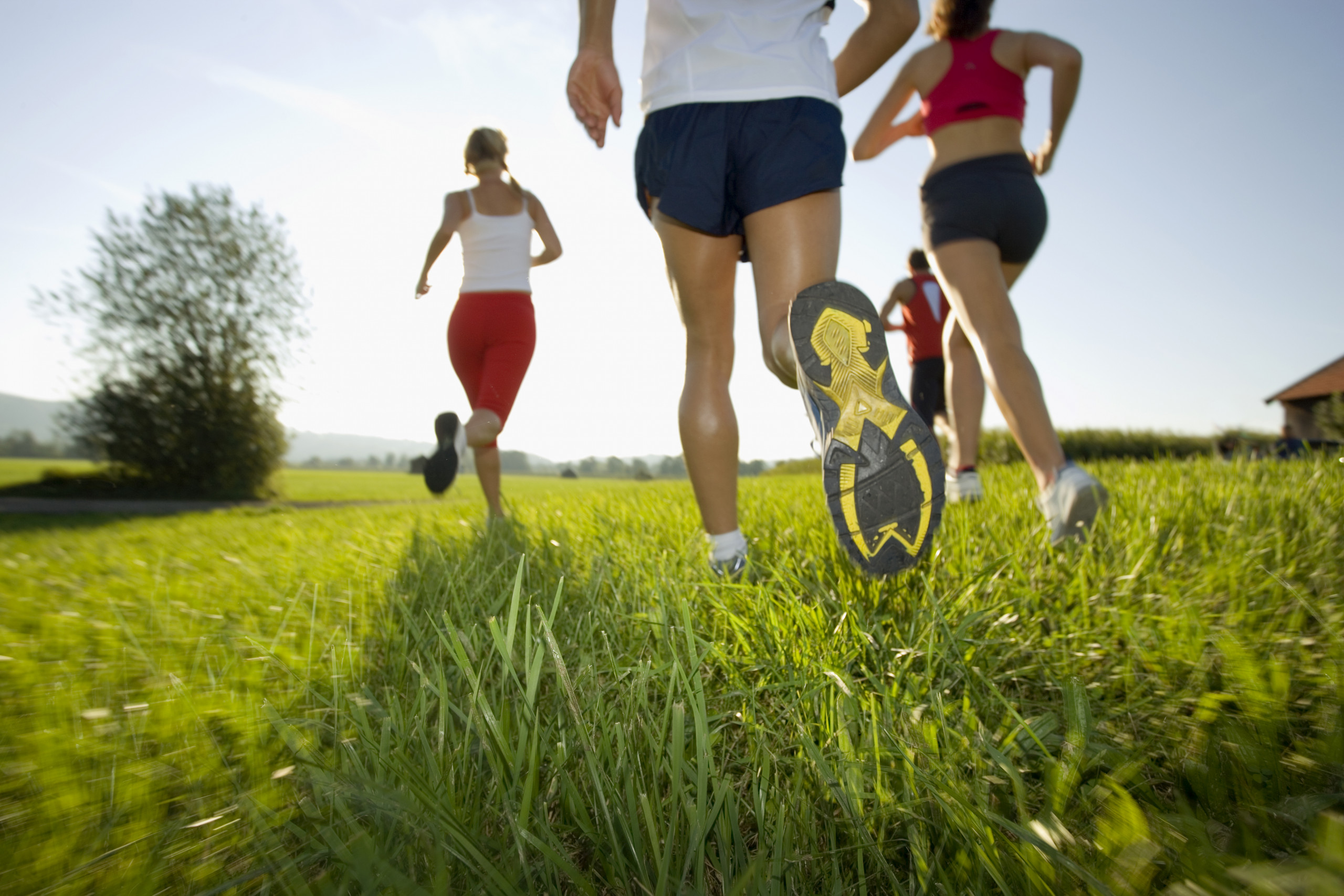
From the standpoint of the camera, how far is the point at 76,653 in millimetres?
1521

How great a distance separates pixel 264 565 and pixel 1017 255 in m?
3.62

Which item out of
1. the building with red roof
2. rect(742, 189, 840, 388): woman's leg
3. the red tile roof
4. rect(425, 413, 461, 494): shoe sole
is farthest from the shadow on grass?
the red tile roof

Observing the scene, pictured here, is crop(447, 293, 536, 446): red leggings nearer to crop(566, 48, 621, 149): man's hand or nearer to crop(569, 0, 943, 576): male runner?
crop(569, 0, 943, 576): male runner

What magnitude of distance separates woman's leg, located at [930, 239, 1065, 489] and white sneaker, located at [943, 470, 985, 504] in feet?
2.96

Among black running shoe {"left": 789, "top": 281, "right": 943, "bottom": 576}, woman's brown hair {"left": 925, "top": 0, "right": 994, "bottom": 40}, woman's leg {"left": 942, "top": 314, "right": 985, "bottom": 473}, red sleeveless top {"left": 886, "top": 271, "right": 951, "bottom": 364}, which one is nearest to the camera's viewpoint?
black running shoe {"left": 789, "top": 281, "right": 943, "bottom": 576}

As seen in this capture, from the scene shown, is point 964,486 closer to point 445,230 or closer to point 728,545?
point 728,545

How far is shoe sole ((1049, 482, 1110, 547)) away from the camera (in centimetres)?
203

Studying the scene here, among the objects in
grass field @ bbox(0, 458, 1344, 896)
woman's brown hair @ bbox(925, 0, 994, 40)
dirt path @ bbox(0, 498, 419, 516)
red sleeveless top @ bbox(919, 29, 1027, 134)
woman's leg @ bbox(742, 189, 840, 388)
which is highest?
woman's brown hair @ bbox(925, 0, 994, 40)

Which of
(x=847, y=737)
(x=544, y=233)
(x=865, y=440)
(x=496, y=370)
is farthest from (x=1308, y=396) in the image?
(x=847, y=737)

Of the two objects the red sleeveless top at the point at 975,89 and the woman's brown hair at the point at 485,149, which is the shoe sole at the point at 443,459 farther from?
the red sleeveless top at the point at 975,89

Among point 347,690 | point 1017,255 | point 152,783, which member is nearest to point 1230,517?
point 1017,255

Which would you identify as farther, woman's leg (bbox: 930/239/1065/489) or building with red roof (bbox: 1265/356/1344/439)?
building with red roof (bbox: 1265/356/1344/439)

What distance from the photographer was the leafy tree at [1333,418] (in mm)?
16544

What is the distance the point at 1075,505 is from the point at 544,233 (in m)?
3.80
